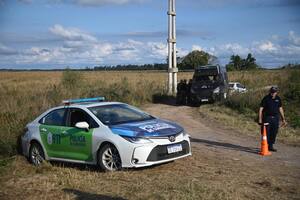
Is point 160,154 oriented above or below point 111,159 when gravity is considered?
above

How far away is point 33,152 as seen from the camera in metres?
10.9

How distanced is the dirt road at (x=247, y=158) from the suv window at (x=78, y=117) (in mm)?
2575

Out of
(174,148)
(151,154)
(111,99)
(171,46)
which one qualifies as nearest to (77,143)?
(151,154)

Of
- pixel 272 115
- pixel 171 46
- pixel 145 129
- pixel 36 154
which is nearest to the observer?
pixel 145 129

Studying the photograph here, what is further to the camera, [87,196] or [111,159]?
[111,159]

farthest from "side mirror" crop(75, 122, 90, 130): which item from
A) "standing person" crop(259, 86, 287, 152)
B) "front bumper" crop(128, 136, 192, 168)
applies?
"standing person" crop(259, 86, 287, 152)

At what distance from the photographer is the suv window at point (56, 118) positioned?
10.3m

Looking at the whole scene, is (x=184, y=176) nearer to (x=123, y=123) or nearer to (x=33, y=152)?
(x=123, y=123)

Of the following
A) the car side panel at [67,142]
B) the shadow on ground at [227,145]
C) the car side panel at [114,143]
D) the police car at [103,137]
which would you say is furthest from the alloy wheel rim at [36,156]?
the shadow on ground at [227,145]

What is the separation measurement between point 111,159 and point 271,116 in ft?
14.6

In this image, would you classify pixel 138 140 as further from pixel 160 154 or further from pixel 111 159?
pixel 111 159

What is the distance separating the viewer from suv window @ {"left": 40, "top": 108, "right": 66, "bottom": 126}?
10266 millimetres

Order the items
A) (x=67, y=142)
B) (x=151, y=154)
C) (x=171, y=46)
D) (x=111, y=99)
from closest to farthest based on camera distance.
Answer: (x=151, y=154), (x=67, y=142), (x=111, y=99), (x=171, y=46)

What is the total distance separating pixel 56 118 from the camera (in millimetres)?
10453
